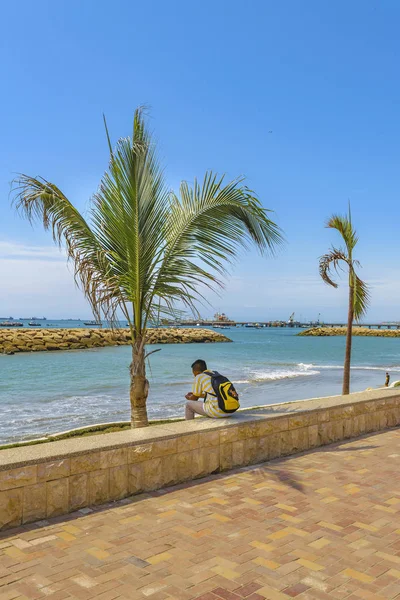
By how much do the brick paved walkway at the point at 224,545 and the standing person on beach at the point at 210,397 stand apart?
0.83 m

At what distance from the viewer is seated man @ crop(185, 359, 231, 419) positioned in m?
5.91

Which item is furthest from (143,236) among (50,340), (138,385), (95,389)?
(50,340)

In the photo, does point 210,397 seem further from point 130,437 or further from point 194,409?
point 130,437

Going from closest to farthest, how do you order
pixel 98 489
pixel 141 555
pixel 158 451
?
pixel 141 555 → pixel 98 489 → pixel 158 451

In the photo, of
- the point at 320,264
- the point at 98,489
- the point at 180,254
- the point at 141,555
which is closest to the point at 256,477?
the point at 98,489

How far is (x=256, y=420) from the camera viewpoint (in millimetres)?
5949

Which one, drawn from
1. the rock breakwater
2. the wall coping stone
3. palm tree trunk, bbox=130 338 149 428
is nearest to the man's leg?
the wall coping stone

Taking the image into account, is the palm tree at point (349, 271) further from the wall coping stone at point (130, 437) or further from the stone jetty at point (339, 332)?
the stone jetty at point (339, 332)

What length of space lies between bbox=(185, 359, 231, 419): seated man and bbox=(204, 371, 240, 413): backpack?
0.15 ft

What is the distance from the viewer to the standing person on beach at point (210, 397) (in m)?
5.89

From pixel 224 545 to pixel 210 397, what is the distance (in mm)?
2371

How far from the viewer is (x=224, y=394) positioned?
5.90m

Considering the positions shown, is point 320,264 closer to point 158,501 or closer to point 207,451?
point 207,451

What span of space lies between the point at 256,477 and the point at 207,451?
0.57 metres
